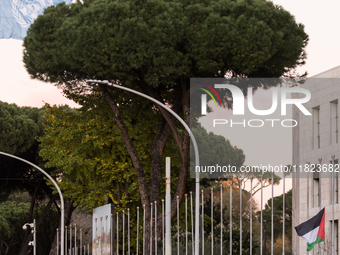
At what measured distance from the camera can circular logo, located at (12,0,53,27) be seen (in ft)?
92.8

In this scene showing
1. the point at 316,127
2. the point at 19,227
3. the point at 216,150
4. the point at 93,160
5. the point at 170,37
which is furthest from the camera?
the point at 19,227

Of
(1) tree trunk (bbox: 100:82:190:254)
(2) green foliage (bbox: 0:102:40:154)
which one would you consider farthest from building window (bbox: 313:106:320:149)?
(2) green foliage (bbox: 0:102:40:154)

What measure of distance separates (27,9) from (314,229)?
17.8 metres

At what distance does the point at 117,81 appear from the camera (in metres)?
25.7

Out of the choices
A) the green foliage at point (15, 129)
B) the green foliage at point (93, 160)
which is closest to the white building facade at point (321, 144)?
the green foliage at point (93, 160)

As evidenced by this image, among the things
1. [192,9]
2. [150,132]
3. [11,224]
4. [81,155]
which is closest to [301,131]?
[150,132]

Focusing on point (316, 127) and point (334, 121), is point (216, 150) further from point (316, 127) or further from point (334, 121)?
point (334, 121)

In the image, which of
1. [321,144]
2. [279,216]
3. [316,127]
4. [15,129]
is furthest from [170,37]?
[279,216]

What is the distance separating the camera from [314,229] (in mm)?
17594

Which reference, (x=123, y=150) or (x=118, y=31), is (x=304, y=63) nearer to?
(x=118, y=31)

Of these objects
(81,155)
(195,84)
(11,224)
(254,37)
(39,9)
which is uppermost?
(39,9)

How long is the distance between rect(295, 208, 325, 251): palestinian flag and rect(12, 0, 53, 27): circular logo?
16.4m

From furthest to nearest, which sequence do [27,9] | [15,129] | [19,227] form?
[19,227] → [15,129] → [27,9]

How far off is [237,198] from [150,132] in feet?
80.0
